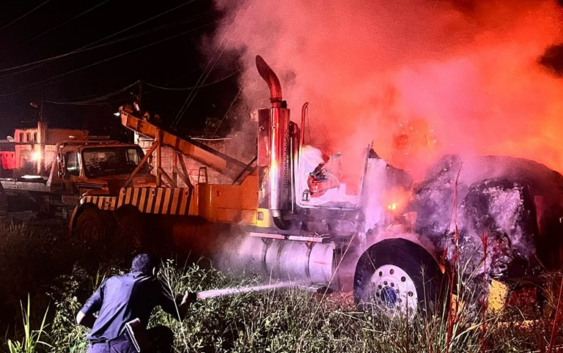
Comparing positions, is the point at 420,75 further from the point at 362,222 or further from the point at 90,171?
the point at 90,171

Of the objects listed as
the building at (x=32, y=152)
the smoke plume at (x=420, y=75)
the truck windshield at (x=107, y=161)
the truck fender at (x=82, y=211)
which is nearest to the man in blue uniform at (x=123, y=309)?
the smoke plume at (x=420, y=75)

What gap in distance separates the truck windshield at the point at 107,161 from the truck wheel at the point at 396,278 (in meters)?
8.48

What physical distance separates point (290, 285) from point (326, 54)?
4524 millimetres

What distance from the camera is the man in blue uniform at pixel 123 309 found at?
359cm

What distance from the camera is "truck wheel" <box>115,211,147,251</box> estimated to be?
30.5 feet

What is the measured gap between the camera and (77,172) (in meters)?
13.0

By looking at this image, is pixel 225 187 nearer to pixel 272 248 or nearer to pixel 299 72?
pixel 272 248

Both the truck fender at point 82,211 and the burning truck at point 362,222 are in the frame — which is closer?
the burning truck at point 362,222

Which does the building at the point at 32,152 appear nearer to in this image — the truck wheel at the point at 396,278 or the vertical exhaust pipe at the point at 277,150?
the vertical exhaust pipe at the point at 277,150

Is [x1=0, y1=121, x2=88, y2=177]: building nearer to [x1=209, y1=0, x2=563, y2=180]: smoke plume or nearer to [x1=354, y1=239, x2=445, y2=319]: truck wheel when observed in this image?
[x1=209, y1=0, x2=563, y2=180]: smoke plume

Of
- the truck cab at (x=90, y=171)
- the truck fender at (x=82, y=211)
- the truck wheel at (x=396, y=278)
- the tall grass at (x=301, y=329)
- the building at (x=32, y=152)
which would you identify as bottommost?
the tall grass at (x=301, y=329)

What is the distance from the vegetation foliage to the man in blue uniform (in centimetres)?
56

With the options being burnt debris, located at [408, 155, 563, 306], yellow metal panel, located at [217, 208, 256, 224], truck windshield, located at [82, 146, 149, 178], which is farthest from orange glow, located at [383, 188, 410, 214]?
truck windshield, located at [82, 146, 149, 178]

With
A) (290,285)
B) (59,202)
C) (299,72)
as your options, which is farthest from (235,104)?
(290,285)
